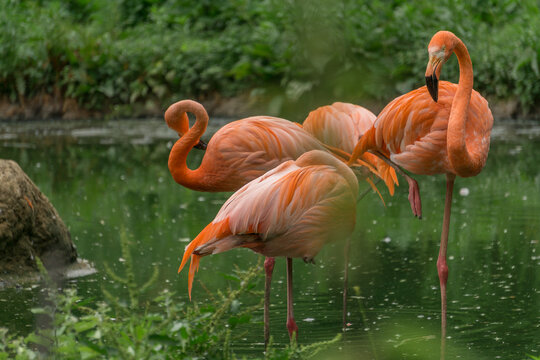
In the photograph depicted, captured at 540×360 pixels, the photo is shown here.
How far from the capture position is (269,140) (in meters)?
4.28

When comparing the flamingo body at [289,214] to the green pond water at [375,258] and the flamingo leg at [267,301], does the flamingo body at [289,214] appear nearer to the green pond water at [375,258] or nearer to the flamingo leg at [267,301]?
the flamingo leg at [267,301]

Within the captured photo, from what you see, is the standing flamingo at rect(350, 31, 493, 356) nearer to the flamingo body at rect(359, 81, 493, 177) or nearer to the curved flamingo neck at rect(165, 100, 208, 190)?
the flamingo body at rect(359, 81, 493, 177)

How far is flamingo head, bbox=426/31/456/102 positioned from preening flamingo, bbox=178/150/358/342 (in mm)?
486

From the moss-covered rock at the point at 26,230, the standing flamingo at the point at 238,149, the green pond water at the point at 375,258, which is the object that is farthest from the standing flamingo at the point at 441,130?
the moss-covered rock at the point at 26,230

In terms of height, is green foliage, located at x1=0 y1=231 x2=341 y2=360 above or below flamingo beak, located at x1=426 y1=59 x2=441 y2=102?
below

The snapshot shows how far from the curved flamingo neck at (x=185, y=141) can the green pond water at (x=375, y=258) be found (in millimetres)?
595

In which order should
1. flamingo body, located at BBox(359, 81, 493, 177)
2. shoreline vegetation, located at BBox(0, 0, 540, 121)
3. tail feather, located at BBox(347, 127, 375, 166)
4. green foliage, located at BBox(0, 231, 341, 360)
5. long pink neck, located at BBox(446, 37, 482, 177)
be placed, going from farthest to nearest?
shoreline vegetation, located at BBox(0, 0, 540, 121), tail feather, located at BBox(347, 127, 375, 166), flamingo body, located at BBox(359, 81, 493, 177), long pink neck, located at BBox(446, 37, 482, 177), green foliage, located at BBox(0, 231, 341, 360)

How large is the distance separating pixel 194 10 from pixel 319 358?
37.8 feet

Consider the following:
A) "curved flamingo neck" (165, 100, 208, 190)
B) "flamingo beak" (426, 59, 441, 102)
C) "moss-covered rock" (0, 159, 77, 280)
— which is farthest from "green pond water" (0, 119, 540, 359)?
"flamingo beak" (426, 59, 441, 102)

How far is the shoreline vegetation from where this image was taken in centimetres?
1106

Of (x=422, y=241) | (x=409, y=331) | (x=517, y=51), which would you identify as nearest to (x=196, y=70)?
(x=517, y=51)

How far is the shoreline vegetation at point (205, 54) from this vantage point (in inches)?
436

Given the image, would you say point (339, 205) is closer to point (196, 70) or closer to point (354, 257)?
point (354, 257)

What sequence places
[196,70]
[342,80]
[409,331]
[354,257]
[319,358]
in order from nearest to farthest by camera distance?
1. [342,80]
2. [319,358]
3. [409,331]
4. [354,257]
5. [196,70]
